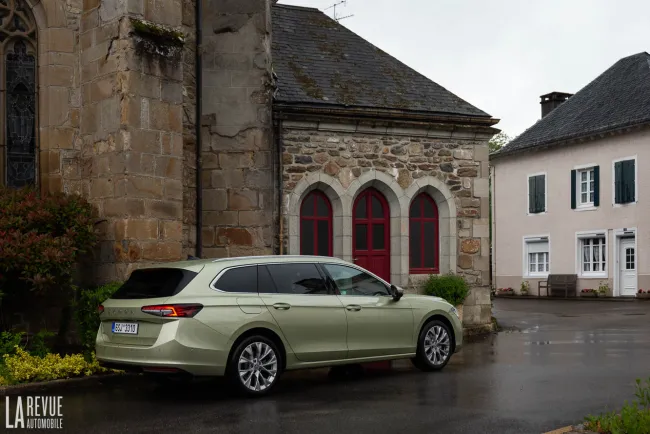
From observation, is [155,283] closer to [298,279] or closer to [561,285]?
[298,279]

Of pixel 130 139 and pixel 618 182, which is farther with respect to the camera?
pixel 618 182

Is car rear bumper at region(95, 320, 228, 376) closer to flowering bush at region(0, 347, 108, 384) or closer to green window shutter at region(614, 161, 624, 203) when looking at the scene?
flowering bush at region(0, 347, 108, 384)

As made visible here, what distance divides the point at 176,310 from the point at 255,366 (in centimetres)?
110

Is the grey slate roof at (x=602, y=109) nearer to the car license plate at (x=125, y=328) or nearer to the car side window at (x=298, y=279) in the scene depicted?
the car side window at (x=298, y=279)

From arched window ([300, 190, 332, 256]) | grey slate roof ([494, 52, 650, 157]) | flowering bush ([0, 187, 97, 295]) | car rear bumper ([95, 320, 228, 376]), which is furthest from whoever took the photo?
grey slate roof ([494, 52, 650, 157])

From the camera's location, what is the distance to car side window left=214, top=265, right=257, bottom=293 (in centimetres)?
913

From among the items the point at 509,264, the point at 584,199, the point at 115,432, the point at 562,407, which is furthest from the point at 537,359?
the point at 509,264

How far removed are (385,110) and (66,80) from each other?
6.44m

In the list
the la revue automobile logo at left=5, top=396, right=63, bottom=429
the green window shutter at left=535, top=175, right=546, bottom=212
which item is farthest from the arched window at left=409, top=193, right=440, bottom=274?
the green window shutter at left=535, top=175, right=546, bottom=212

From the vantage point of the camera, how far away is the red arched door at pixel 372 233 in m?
17.1

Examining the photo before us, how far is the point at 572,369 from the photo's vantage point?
11219 millimetres

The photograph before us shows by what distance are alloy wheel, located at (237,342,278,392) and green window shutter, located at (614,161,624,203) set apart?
79.6 ft

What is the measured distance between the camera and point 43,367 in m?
10.1

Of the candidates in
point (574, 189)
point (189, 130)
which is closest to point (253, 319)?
point (189, 130)
